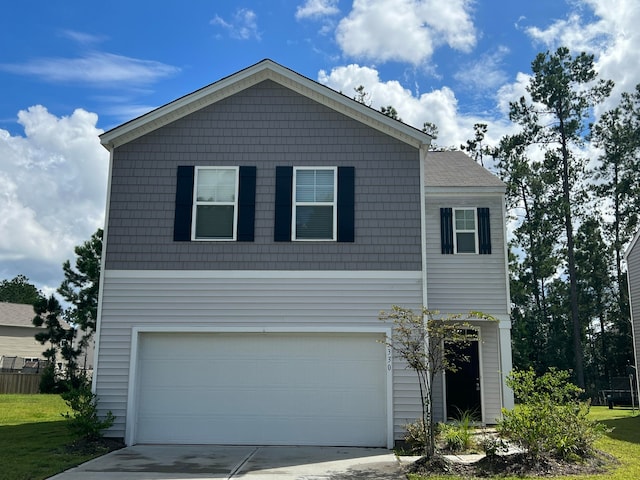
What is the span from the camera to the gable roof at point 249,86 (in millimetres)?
12141

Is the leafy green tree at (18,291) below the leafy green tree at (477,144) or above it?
below

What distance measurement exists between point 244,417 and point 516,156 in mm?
24485

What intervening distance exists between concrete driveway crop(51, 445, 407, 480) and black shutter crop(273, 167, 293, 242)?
4021 mm

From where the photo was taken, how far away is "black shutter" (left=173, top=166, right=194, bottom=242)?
11961 millimetres

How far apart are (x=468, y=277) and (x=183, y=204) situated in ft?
22.5

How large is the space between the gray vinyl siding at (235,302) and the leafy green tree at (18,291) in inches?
2329

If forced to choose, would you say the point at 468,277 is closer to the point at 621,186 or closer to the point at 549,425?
the point at 549,425

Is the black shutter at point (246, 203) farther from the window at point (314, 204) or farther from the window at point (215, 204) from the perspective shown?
the window at point (314, 204)

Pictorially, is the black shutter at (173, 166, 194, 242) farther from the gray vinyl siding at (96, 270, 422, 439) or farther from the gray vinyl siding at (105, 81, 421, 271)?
the gray vinyl siding at (96, 270, 422, 439)

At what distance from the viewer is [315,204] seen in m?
12.1

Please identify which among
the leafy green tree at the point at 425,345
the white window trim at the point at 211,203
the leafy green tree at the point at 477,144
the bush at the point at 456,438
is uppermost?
the leafy green tree at the point at 477,144

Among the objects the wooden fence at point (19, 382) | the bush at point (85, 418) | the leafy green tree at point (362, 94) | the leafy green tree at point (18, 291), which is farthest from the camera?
the leafy green tree at point (18, 291)

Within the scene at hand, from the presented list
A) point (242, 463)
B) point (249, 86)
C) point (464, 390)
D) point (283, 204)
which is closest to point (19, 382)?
point (283, 204)

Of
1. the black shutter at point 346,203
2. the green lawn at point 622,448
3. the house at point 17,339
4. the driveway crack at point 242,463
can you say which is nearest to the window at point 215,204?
the black shutter at point 346,203
